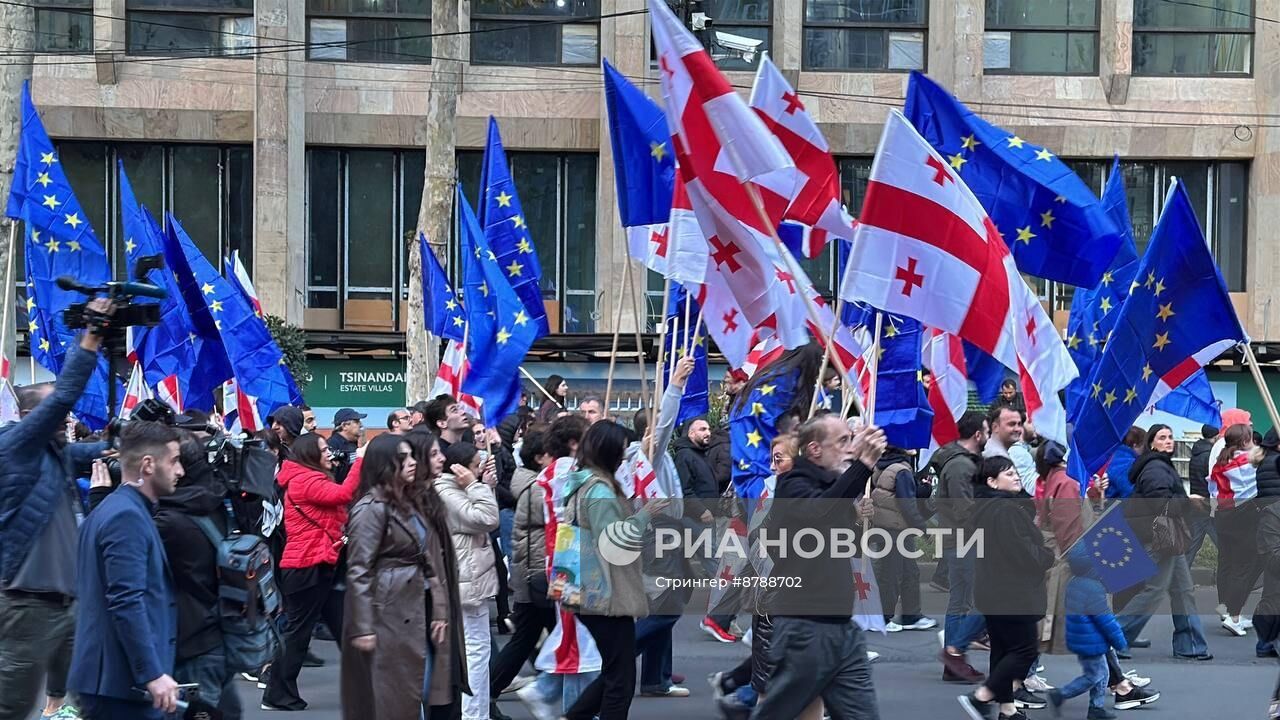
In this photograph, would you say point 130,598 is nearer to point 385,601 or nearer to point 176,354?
point 385,601

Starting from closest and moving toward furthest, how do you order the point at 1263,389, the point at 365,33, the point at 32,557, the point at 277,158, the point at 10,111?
the point at 32,557, the point at 1263,389, the point at 10,111, the point at 277,158, the point at 365,33

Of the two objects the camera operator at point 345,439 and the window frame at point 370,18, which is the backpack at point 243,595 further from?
the window frame at point 370,18

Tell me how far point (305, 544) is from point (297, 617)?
0.46m

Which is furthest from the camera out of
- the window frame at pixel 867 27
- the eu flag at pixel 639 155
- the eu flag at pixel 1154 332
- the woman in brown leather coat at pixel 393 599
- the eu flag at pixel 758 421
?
the window frame at pixel 867 27

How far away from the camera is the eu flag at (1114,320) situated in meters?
12.3

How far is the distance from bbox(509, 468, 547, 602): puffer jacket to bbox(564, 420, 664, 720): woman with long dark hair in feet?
2.64

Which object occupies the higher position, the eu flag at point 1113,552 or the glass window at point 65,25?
the glass window at point 65,25

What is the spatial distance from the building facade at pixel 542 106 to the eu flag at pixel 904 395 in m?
14.9

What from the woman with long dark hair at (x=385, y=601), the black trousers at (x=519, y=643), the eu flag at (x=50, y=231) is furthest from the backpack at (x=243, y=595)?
the eu flag at (x=50, y=231)

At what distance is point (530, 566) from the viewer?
8.98 meters

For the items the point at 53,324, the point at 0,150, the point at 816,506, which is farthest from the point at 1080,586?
the point at 0,150

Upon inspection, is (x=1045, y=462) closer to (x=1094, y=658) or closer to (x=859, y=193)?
(x=1094, y=658)

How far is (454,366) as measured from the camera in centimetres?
1510

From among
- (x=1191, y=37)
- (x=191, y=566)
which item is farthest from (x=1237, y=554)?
(x=1191, y=37)
